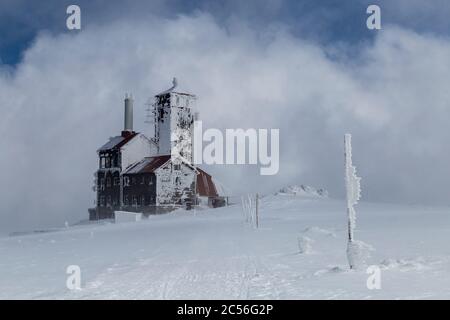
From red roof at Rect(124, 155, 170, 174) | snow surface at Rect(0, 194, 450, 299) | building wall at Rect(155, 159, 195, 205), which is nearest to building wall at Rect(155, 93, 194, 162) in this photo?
red roof at Rect(124, 155, 170, 174)

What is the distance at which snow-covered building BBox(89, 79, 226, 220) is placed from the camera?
55.3m

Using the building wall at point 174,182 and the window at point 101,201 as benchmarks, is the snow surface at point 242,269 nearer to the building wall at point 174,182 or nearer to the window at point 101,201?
the building wall at point 174,182

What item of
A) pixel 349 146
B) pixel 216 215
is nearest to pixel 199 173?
pixel 216 215

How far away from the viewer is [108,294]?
34.4 feet

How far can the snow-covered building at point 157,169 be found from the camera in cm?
5531

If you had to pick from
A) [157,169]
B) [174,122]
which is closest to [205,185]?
[157,169]

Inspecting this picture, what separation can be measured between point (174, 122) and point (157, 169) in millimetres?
7206

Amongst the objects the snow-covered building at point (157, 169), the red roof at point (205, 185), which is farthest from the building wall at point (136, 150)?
the red roof at point (205, 185)

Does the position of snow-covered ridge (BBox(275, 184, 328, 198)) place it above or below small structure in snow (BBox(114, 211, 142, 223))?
above

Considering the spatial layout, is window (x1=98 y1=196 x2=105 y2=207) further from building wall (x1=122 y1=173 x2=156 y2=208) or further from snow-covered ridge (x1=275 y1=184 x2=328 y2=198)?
snow-covered ridge (x1=275 y1=184 x2=328 y2=198)

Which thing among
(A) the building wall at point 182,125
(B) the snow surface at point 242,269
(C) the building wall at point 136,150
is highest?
(A) the building wall at point 182,125

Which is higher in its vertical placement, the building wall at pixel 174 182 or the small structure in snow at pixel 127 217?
the building wall at pixel 174 182

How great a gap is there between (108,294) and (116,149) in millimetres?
49305

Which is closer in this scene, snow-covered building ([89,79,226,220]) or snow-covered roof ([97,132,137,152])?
snow-covered building ([89,79,226,220])
